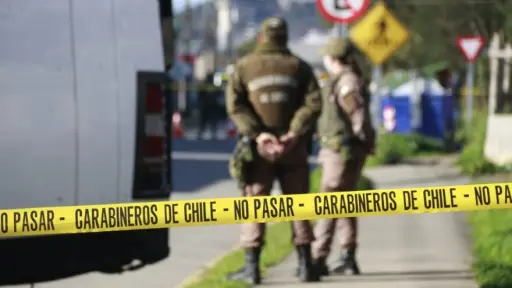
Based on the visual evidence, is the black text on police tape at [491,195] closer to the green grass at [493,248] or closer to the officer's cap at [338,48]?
the green grass at [493,248]

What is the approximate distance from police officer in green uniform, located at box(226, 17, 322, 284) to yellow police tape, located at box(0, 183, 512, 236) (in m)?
2.87

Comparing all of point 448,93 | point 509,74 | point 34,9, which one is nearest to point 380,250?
point 34,9

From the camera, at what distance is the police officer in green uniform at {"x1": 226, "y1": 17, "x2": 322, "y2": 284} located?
32.3 ft

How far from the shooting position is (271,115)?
994 cm

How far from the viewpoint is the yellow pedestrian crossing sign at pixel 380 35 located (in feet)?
67.9

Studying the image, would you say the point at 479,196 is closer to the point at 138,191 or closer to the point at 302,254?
Answer: the point at 138,191

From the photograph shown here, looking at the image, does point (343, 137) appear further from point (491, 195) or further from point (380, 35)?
point (380, 35)

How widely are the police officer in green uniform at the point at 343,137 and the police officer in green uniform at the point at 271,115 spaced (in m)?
0.50

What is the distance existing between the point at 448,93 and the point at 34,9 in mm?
28501

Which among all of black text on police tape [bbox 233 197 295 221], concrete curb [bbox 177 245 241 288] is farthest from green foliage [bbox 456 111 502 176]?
black text on police tape [bbox 233 197 295 221]

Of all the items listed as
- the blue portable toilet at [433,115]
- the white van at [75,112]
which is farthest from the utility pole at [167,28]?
the blue portable toilet at [433,115]

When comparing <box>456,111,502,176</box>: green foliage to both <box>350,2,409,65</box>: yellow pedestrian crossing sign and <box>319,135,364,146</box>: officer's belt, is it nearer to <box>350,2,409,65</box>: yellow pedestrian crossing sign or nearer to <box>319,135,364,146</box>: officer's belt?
<box>350,2,409,65</box>: yellow pedestrian crossing sign

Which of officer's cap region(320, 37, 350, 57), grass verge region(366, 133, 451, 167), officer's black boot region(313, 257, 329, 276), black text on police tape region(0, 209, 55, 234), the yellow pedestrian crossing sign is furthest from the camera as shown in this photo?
grass verge region(366, 133, 451, 167)

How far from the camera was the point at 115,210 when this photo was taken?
679cm
